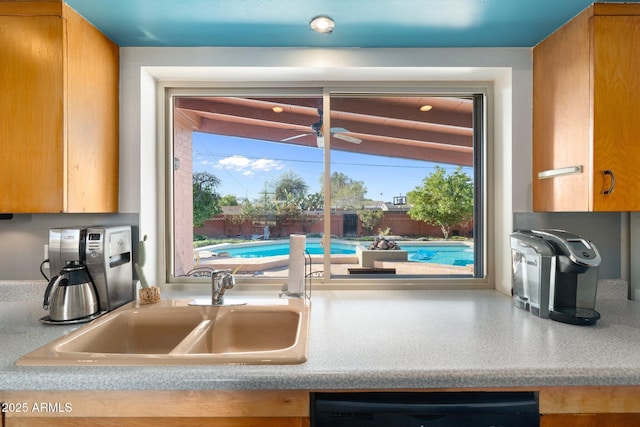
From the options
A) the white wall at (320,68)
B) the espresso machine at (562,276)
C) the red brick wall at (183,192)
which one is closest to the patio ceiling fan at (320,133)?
the white wall at (320,68)

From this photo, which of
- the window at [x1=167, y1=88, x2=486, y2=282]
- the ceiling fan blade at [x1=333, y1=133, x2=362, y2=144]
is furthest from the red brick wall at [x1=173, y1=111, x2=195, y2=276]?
the ceiling fan blade at [x1=333, y1=133, x2=362, y2=144]

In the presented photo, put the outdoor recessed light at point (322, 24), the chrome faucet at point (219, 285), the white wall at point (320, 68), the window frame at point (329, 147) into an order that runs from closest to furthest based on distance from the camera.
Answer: the outdoor recessed light at point (322, 24), the chrome faucet at point (219, 285), the white wall at point (320, 68), the window frame at point (329, 147)

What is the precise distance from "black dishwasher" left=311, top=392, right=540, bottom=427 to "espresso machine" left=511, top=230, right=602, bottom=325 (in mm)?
552

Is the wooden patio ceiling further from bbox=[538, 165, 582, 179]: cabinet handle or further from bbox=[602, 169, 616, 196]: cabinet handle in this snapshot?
bbox=[602, 169, 616, 196]: cabinet handle

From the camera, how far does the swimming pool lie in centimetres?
199

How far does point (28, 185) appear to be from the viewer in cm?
136

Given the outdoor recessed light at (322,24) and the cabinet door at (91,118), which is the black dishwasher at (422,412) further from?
the outdoor recessed light at (322,24)

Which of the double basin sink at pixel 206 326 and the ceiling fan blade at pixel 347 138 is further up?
the ceiling fan blade at pixel 347 138

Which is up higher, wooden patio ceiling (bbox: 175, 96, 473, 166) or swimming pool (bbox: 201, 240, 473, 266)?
wooden patio ceiling (bbox: 175, 96, 473, 166)

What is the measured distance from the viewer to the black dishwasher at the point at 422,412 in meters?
0.98

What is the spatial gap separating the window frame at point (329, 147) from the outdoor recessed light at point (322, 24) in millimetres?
406

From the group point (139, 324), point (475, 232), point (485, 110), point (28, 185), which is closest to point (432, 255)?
point (475, 232)

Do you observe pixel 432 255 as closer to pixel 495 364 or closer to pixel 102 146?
pixel 495 364

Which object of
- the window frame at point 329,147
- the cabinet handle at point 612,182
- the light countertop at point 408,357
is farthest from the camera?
the window frame at point 329,147
